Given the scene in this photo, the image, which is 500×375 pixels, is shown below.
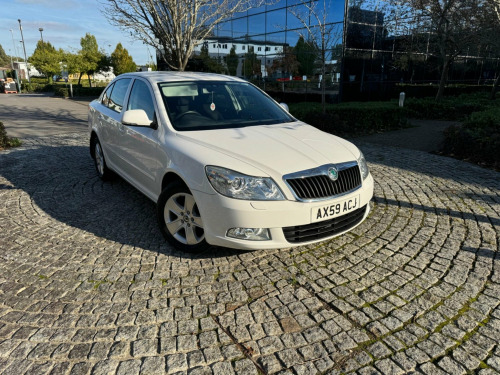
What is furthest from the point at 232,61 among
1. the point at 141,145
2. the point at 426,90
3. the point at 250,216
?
the point at 250,216

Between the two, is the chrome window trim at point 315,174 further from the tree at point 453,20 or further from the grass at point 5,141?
the tree at point 453,20

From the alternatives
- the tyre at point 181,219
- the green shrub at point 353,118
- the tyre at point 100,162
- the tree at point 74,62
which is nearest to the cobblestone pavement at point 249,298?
the tyre at point 181,219

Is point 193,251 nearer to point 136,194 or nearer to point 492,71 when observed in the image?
point 136,194

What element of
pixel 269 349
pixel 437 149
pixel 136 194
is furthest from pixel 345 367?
pixel 437 149

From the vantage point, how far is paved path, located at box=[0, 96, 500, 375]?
2336mm

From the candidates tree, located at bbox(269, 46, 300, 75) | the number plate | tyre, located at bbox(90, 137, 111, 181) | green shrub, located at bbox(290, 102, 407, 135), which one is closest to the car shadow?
tyre, located at bbox(90, 137, 111, 181)

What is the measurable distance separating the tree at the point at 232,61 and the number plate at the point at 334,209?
68.4ft

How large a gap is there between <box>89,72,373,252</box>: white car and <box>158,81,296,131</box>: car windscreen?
0.01 meters

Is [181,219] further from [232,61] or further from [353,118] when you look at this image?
[232,61]

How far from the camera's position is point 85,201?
5168 millimetres

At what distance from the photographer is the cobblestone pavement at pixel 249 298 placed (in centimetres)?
234

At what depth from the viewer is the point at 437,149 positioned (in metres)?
8.62

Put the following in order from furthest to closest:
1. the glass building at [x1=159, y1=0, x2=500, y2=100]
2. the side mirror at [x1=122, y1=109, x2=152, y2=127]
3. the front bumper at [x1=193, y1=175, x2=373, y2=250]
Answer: the glass building at [x1=159, y1=0, x2=500, y2=100]
the side mirror at [x1=122, y1=109, x2=152, y2=127]
the front bumper at [x1=193, y1=175, x2=373, y2=250]

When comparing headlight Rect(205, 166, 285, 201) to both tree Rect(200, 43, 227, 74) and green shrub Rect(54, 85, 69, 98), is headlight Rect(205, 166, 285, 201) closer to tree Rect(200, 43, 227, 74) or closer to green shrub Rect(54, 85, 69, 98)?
tree Rect(200, 43, 227, 74)
